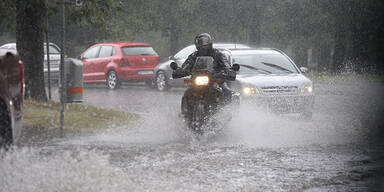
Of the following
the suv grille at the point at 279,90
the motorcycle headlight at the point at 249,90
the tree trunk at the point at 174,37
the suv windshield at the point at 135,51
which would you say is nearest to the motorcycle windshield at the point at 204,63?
the motorcycle headlight at the point at 249,90

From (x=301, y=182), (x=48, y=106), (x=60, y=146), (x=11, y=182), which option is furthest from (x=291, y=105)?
(x=11, y=182)

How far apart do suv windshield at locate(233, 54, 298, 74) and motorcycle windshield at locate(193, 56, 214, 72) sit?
14.3 ft

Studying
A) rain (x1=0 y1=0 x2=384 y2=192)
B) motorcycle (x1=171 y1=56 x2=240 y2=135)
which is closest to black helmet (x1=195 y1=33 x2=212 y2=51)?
motorcycle (x1=171 y1=56 x2=240 y2=135)

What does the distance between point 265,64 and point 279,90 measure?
1.35m

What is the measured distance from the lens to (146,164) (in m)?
8.58

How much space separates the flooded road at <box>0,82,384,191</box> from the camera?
7.16 metres

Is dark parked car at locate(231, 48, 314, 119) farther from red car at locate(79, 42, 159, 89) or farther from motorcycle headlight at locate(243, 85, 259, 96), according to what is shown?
red car at locate(79, 42, 159, 89)

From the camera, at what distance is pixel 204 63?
430 inches

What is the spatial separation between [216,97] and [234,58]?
4894 mm

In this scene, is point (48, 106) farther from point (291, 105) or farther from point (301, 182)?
point (301, 182)

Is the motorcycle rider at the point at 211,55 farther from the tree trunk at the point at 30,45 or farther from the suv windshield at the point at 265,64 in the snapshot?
the tree trunk at the point at 30,45

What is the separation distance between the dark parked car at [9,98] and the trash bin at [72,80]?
425 cm

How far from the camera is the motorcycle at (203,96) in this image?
35.3 ft

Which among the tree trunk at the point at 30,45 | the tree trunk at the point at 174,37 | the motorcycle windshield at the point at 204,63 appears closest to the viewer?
the motorcycle windshield at the point at 204,63
